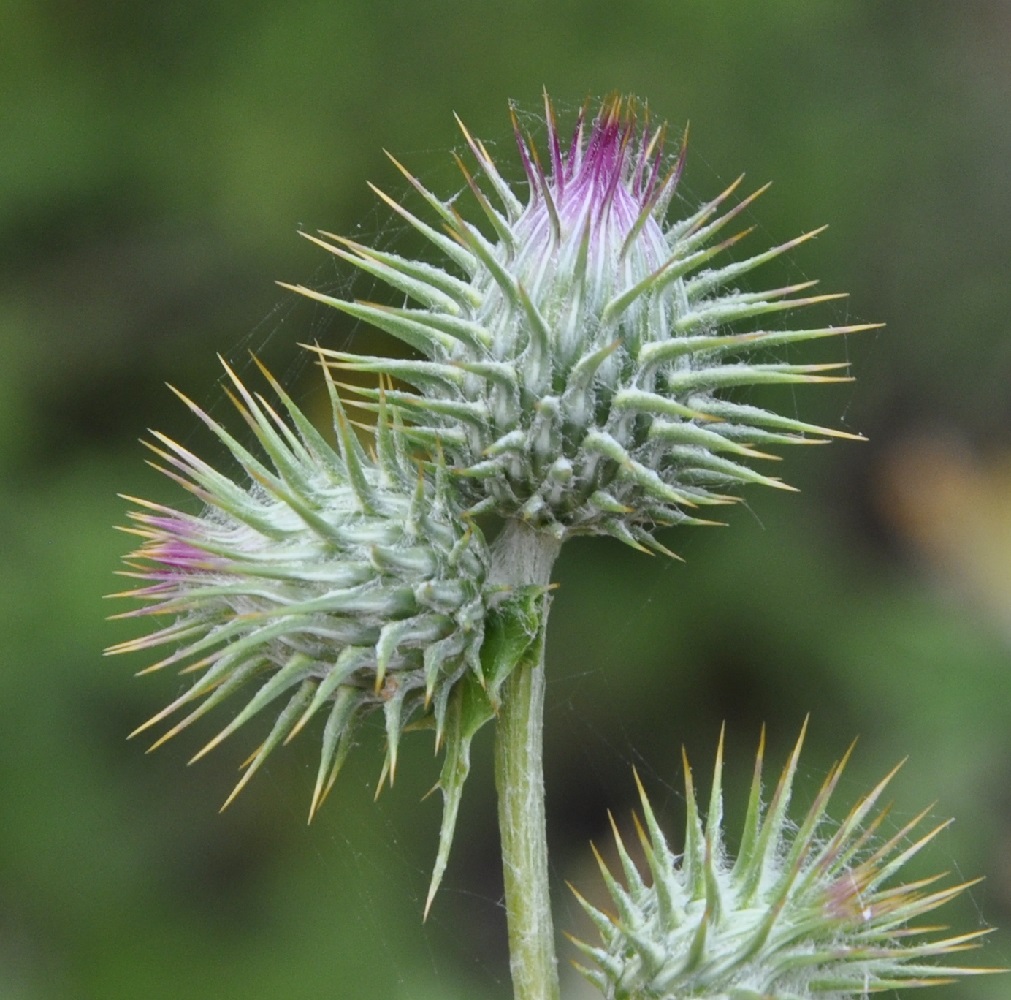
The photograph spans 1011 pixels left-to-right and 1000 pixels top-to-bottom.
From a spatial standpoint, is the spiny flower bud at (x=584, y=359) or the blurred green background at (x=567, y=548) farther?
the blurred green background at (x=567, y=548)

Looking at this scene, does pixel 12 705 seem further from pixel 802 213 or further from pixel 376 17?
pixel 802 213

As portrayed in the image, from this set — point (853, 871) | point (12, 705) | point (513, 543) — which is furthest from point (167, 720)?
point (853, 871)

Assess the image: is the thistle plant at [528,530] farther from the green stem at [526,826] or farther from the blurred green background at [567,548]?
the blurred green background at [567,548]

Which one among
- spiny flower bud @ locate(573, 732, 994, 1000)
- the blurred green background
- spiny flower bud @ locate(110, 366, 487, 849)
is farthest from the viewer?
the blurred green background

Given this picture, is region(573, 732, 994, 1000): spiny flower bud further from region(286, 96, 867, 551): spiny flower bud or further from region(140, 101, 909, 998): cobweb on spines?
region(140, 101, 909, 998): cobweb on spines

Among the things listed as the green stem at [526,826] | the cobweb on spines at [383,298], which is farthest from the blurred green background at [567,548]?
the green stem at [526,826]

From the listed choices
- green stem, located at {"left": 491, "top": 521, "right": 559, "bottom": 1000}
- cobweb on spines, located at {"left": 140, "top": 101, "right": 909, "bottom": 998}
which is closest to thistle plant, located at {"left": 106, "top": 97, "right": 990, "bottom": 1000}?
green stem, located at {"left": 491, "top": 521, "right": 559, "bottom": 1000}
